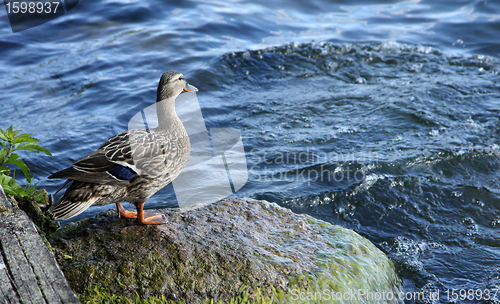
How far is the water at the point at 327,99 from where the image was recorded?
5.34 m

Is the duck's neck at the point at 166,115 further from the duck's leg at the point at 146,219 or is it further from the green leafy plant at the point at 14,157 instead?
the green leafy plant at the point at 14,157

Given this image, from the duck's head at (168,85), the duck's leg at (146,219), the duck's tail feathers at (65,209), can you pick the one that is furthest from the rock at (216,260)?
the duck's head at (168,85)

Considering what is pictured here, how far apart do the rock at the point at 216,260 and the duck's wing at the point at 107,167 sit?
0.43 m

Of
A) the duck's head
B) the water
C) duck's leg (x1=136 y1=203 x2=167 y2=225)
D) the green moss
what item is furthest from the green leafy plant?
the water

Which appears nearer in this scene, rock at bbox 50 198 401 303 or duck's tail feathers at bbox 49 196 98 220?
rock at bbox 50 198 401 303

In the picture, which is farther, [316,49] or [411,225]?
Answer: [316,49]

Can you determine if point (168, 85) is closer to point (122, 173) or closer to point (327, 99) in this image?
point (122, 173)

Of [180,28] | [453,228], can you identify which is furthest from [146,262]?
[180,28]

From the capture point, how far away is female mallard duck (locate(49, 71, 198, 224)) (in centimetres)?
310

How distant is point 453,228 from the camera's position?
5121 millimetres

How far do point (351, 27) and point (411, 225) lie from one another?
7968 millimetres

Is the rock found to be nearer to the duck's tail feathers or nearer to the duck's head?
the duck's tail feathers

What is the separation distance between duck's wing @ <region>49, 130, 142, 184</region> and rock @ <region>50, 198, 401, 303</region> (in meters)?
0.43

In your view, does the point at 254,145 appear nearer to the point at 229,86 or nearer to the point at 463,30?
the point at 229,86
